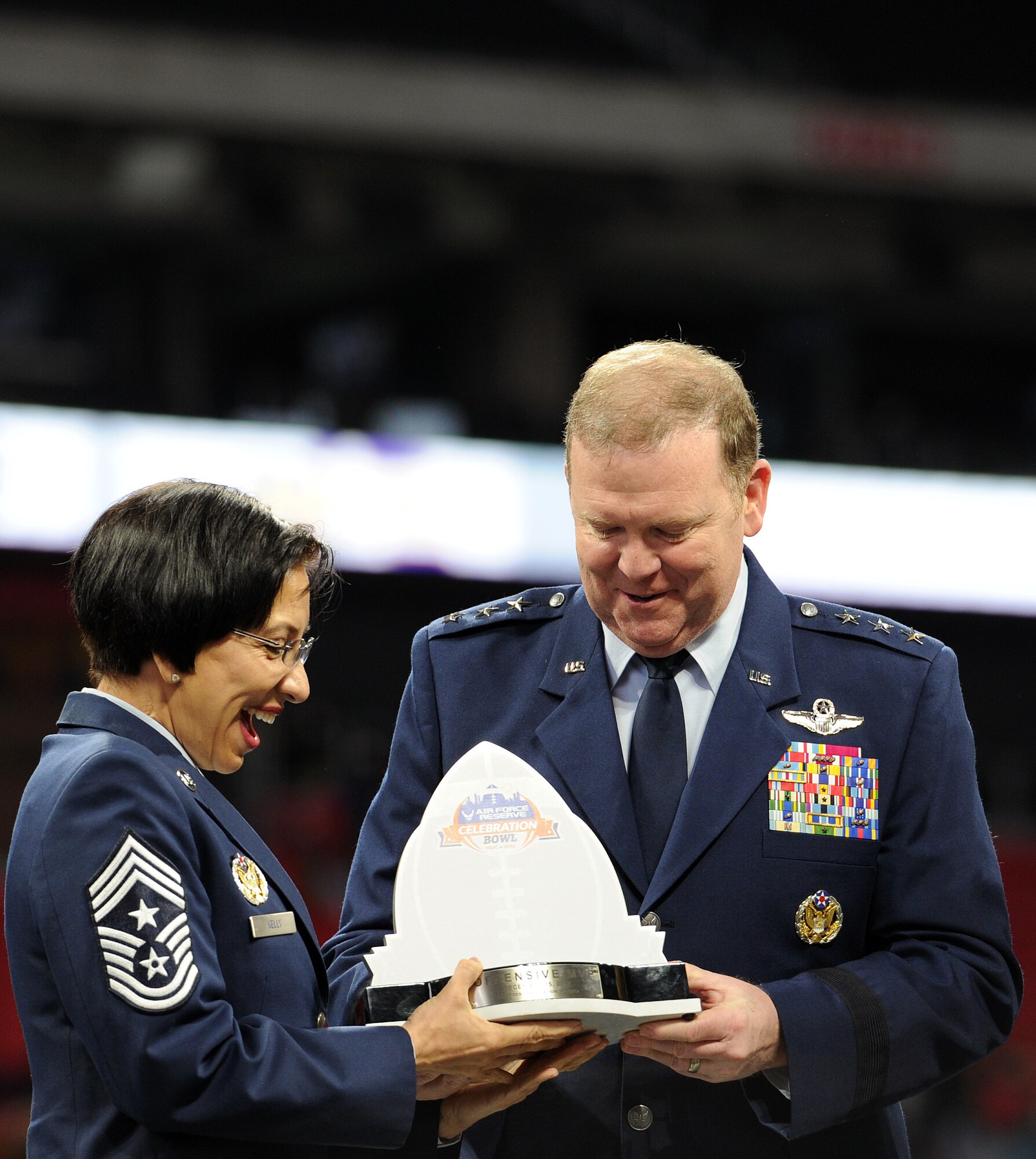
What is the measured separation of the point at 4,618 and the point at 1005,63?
811 cm

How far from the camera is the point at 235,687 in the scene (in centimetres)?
175

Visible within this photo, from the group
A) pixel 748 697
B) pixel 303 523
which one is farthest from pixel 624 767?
pixel 303 523

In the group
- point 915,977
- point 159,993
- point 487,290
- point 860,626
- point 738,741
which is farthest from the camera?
point 487,290

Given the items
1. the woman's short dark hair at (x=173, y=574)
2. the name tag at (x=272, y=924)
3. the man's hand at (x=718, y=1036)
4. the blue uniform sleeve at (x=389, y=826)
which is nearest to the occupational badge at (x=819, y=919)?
the man's hand at (x=718, y=1036)

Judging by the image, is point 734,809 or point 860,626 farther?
point 860,626

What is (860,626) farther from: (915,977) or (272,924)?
(272,924)

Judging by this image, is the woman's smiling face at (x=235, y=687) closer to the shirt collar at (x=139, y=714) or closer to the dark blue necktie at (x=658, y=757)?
the shirt collar at (x=139, y=714)

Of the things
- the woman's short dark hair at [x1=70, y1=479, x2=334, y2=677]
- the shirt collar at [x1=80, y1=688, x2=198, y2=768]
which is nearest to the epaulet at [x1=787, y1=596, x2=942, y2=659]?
the woman's short dark hair at [x1=70, y1=479, x2=334, y2=677]

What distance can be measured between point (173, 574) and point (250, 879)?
13.4 inches

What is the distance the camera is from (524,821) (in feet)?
5.85

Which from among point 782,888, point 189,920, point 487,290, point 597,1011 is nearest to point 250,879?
point 189,920

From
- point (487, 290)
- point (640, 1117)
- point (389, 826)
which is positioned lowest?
point (640, 1117)

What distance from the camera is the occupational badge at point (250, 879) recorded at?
5.56ft

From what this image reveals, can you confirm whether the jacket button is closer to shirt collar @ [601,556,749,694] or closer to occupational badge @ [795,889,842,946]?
occupational badge @ [795,889,842,946]
